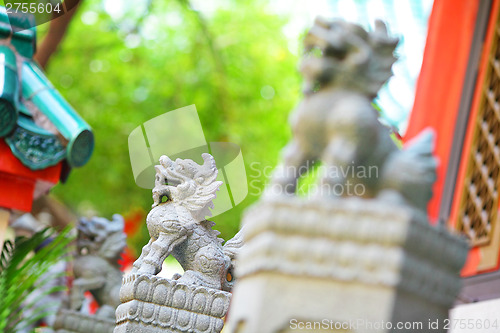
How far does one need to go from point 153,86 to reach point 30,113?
6085mm

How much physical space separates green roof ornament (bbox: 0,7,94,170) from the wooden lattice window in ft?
7.69

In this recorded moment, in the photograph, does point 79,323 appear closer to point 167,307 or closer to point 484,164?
point 167,307

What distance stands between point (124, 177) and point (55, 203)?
139 inches

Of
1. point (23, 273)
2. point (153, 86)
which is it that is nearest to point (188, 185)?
point (23, 273)

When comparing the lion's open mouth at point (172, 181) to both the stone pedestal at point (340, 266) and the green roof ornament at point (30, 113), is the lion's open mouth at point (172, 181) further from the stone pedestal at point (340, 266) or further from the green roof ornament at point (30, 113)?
the stone pedestal at point (340, 266)

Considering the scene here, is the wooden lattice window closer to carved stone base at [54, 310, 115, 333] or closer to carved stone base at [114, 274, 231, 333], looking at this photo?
carved stone base at [114, 274, 231, 333]

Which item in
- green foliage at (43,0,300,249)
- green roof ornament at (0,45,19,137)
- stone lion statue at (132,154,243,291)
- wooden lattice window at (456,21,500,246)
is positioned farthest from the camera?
green foliage at (43,0,300,249)

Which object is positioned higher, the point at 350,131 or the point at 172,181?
the point at 172,181

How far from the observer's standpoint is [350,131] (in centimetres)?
171

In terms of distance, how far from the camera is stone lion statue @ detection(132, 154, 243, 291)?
9.91ft

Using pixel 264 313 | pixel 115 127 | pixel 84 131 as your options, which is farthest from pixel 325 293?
pixel 115 127

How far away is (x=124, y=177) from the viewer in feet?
33.5

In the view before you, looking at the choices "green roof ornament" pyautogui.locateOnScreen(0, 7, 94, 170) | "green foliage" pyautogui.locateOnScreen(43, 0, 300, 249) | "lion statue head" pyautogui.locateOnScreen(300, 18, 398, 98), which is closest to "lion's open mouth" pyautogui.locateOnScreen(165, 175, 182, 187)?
"green roof ornament" pyautogui.locateOnScreen(0, 7, 94, 170)

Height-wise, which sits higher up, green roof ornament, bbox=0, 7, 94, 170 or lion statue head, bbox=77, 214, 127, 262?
green roof ornament, bbox=0, 7, 94, 170
